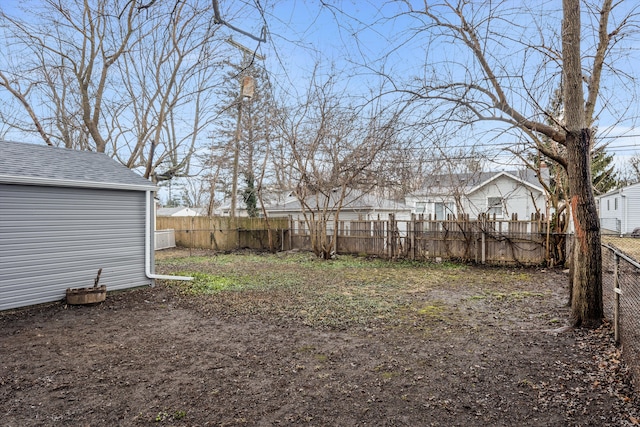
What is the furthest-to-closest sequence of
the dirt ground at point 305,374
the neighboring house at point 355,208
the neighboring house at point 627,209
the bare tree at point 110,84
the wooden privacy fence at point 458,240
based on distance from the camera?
the neighboring house at point 627,209
the neighboring house at point 355,208
the bare tree at point 110,84
the wooden privacy fence at point 458,240
the dirt ground at point 305,374

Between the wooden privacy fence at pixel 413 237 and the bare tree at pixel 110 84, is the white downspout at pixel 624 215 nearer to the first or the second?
the wooden privacy fence at pixel 413 237

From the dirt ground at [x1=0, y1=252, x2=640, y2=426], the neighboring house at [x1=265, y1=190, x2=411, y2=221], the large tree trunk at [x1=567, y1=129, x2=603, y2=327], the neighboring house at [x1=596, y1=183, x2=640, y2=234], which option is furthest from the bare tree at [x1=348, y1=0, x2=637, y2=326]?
the neighboring house at [x1=596, y1=183, x2=640, y2=234]

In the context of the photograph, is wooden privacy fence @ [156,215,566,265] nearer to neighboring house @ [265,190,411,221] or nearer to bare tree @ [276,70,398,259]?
bare tree @ [276,70,398,259]

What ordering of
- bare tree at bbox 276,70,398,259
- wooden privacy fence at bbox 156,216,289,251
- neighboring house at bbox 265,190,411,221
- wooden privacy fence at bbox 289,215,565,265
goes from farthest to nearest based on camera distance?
1. neighboring house at bbox 265,190,411,221
2. wooden privacy fence at bbox 156,216,289,251
3. bare tree at bbox 276,70,398,259
4. wooden privacy fence at bbox 289,215,565,265

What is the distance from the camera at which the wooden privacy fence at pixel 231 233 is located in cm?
1508

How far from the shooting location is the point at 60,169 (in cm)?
660

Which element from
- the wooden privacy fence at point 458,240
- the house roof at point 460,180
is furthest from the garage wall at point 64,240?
the house roof at point 460,180

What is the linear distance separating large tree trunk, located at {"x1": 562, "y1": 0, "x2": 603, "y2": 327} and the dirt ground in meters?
0.35

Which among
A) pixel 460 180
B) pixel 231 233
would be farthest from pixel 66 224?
pixel 460 180

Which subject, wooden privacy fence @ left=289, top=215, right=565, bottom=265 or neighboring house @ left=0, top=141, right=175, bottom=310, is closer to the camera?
neighboring house @ left=0, top=141, right=175, bottom=310

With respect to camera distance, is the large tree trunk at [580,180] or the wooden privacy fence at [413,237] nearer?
the large tree trunk at [580,180]

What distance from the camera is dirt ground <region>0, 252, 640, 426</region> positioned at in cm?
271

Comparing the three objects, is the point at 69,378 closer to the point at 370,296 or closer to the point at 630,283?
the point at 370,296

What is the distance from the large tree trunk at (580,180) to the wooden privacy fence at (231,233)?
1131 cm
